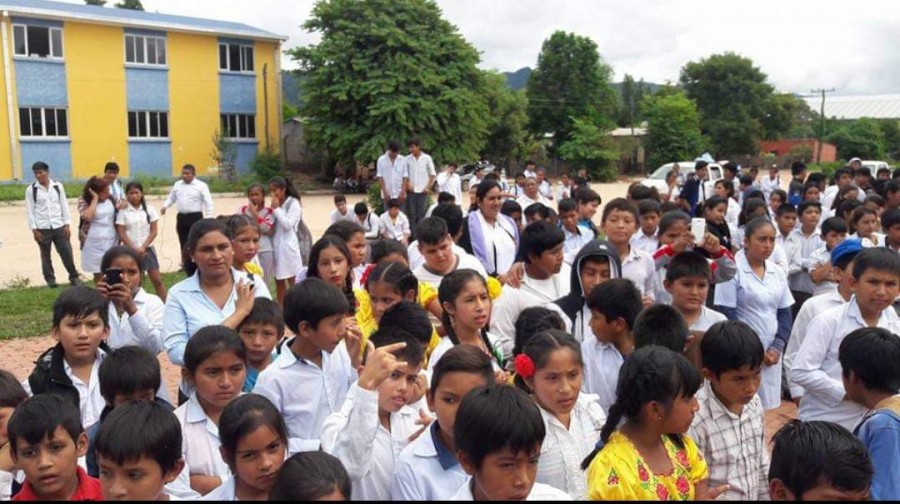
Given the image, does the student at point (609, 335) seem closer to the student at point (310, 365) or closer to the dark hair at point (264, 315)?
the student at point (310, 365)

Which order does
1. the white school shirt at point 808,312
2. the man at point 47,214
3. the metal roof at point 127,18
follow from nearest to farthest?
the white school shirt at point 808,312, the man at point 47,214, the metal roof at point 127,18

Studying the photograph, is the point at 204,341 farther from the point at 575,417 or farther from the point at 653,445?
the point at 653,445

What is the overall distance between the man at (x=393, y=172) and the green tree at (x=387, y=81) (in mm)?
17440

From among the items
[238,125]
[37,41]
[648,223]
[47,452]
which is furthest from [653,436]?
[238,125]

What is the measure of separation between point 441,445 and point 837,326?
2.19 metres

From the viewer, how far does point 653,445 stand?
8.45 feet

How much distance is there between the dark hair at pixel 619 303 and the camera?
11.4 ft

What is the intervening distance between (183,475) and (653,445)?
1713 mm

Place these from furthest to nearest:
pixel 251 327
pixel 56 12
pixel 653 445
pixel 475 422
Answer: pixel 56 12
pixel 251 327
pixel 653 445
pixel 475 422

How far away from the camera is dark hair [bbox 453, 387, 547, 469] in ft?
6.98

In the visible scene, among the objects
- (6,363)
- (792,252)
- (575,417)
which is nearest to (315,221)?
(6,363)

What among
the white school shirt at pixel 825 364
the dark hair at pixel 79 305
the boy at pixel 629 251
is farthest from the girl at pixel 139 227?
the white school shirt at pixel 825 364

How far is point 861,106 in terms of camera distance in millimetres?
92312

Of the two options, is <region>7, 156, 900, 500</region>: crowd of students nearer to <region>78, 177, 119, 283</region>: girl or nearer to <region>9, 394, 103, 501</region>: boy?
<region>9, 394, 103, 501</region>: boy
